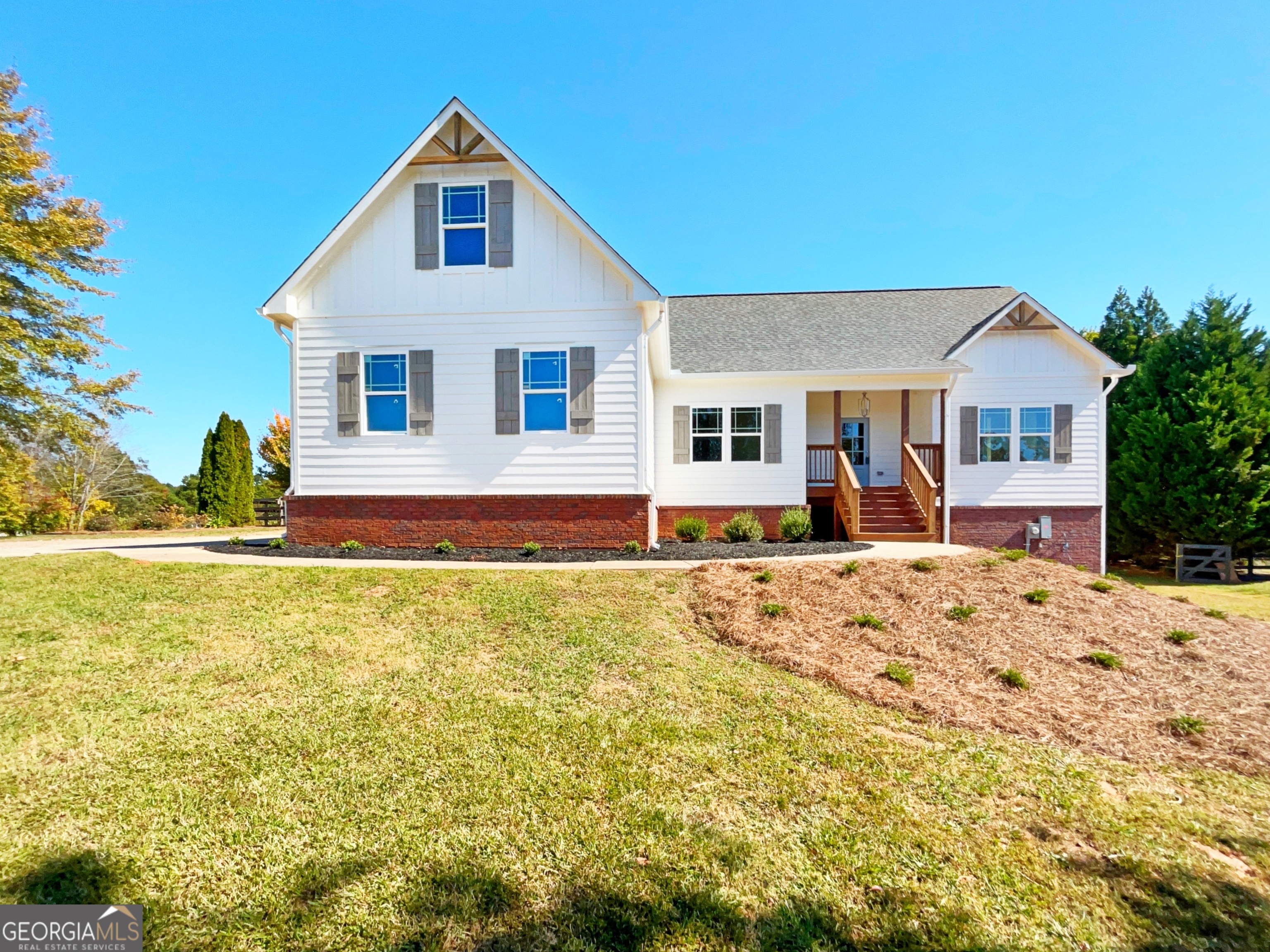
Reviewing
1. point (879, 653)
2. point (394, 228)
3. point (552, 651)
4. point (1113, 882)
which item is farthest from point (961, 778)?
point (394, 228)

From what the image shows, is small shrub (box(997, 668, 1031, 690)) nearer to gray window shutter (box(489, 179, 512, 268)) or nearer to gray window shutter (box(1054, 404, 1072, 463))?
gray window shutter (box(489, 179, 512, 268))

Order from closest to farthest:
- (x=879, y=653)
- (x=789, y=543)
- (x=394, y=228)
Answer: (x=879, y=653), (x=394, y=228), (x=789, y=543)

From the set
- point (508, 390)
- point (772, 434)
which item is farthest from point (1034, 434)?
point (508, 390)

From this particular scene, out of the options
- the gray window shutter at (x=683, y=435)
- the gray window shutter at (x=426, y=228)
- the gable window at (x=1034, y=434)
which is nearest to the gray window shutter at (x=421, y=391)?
the gray window shutter at (x=426, y=228)

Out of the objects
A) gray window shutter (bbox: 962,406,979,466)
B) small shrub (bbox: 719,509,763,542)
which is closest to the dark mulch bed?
small shrub (bbox: 719,509,763,542)

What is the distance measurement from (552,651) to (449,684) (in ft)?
3.71

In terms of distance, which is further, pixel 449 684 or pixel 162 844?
pixel 449 684

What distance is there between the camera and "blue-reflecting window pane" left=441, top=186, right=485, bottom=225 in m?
10.9

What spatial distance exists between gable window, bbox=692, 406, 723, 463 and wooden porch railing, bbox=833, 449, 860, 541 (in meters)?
2.98

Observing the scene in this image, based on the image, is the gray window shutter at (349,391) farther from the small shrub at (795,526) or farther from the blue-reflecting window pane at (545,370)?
the small shrub at (795,526)

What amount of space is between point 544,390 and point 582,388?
0.79m

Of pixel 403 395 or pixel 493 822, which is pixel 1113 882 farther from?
pixel 403 395

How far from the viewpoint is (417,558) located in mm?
10094

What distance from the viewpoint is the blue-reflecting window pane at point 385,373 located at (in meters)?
11.1
